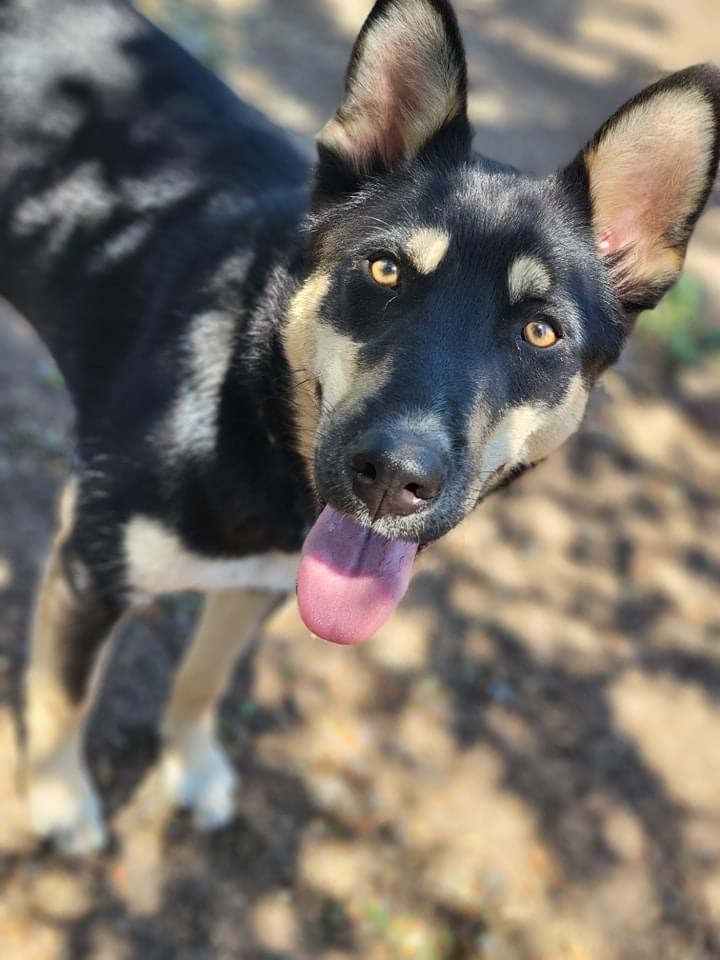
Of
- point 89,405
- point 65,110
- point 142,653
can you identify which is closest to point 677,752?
point 142,653

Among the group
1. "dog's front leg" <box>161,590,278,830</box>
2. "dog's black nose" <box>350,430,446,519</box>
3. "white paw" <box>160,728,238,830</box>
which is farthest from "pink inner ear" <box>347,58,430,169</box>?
"white paw" <box>160,728,238,830</box>

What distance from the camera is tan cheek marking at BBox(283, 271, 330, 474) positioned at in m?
2.68

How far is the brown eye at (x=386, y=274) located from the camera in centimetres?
262

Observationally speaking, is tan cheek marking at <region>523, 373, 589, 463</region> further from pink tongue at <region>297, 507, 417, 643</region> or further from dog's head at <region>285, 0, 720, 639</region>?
pink tongue at <region>297, 507, 417, 643</region>

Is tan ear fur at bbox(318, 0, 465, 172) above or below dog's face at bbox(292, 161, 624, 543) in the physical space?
above

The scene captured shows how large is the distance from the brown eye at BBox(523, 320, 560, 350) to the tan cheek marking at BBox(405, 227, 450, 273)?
0.29 m

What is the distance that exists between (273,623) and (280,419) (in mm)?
1768

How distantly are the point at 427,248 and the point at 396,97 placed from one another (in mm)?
484

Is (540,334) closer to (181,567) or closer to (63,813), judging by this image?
(181,567)

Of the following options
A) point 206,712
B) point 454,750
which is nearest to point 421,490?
point 206,712

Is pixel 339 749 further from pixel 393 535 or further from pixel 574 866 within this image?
pixel 393 535

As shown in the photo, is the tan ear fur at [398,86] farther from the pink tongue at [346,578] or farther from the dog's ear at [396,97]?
the pink tongue at [346,578]

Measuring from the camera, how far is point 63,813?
3.43m

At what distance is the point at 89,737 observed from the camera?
381 centimetres
